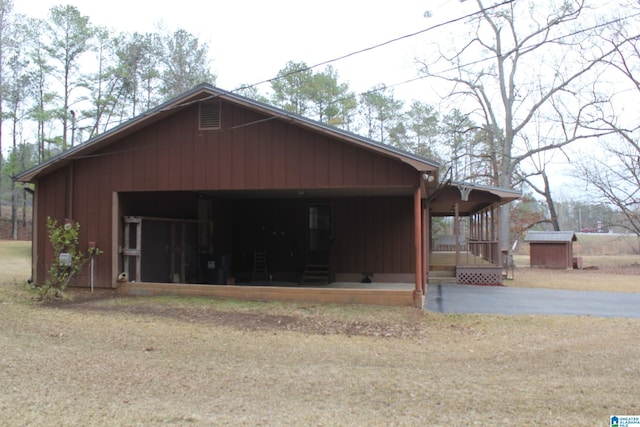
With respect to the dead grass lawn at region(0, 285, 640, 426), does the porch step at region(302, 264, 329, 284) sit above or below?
above

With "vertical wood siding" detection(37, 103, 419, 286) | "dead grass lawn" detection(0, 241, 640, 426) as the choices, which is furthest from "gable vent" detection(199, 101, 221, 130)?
"dead grass lawn" detection(0, 241, 640, 426)

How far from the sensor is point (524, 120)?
84.5ft

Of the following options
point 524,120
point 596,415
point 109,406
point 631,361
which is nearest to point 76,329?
point 109,406

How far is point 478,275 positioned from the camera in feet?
45.5

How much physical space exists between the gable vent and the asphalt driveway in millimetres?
5662

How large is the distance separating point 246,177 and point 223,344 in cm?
441

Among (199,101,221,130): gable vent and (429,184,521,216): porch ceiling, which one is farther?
(429,184,521,216): porch ceiling

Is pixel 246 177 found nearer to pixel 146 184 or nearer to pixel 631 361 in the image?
pixel 146 184

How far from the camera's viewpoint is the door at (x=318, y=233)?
567 inches

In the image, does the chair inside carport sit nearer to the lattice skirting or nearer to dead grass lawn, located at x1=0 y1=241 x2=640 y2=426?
the lattice skirting

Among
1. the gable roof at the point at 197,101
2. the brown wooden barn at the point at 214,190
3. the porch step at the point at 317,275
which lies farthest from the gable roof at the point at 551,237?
the gable roof at the point at 197,101

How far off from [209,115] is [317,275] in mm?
5641

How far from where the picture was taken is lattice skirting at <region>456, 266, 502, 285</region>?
1375 centimetres

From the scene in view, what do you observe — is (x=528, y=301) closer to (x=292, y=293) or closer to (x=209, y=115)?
(x=292, y=293)
